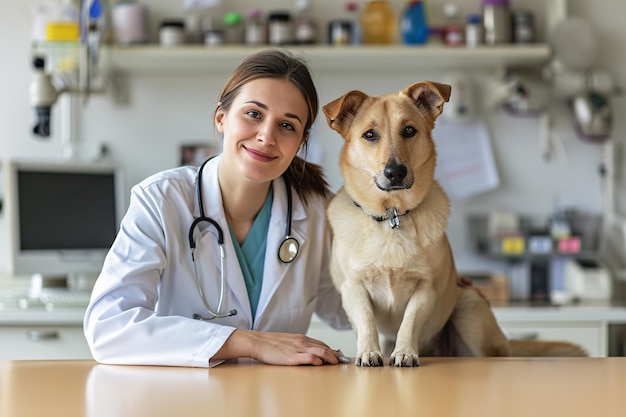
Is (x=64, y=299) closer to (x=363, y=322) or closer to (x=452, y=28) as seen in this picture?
(x=363, y=322)

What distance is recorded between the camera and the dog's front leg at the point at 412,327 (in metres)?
1.29

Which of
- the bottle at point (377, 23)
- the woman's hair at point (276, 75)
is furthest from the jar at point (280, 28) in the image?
the woman's hair at point (276, 75)

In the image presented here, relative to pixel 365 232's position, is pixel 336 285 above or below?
below

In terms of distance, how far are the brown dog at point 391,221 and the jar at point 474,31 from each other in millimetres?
1588

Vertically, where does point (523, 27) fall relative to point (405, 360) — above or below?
above

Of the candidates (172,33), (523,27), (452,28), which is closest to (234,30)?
(172,33)

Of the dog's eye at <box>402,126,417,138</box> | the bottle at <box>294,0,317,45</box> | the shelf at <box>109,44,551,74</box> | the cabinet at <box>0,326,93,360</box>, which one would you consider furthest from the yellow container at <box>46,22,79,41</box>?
the dog's eye at <box>402,126,417,138</box>

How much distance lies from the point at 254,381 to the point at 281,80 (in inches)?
24.3

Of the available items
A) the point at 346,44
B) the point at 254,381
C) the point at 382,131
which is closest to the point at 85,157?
the point at 346,44

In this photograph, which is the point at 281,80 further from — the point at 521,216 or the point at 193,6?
the point at 521,216

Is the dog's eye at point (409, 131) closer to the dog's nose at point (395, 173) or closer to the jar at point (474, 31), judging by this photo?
the dog's nose at point (395, 173)

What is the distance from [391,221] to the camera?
143 centimetres

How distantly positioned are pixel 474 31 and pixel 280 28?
753 mm

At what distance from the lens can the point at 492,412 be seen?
0.93 metres
